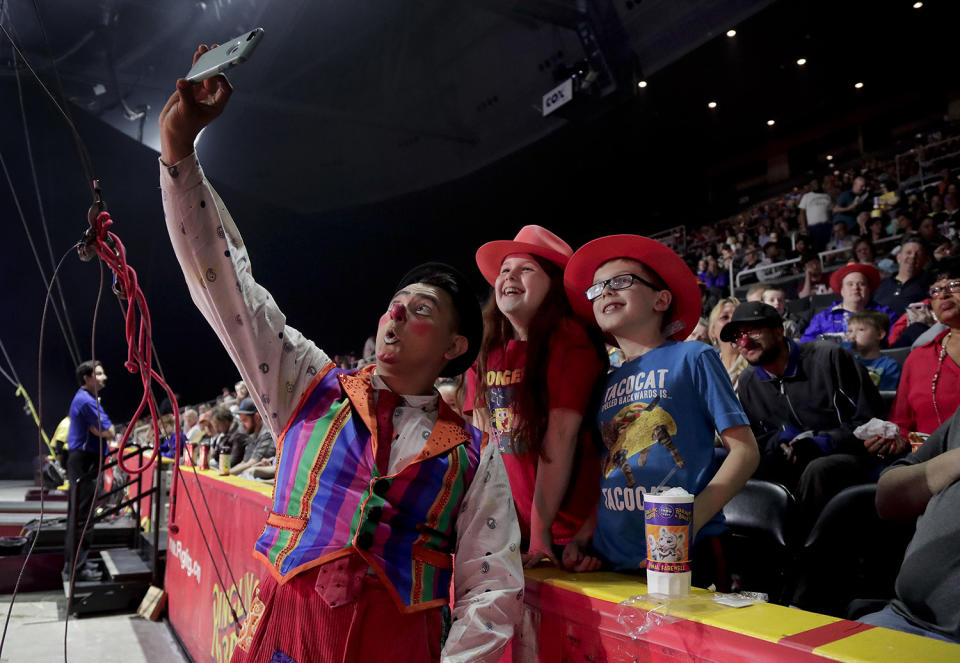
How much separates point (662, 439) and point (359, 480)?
668 millimetres

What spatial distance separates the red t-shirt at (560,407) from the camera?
169 cm

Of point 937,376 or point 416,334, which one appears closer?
point 416,334

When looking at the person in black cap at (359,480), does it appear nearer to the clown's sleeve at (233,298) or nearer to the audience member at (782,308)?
the clown's sleeve at (233,298)

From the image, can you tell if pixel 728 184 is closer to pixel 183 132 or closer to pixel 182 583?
pixel 182 583

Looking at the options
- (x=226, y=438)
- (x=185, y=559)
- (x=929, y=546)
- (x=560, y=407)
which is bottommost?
(x=185, y=559)

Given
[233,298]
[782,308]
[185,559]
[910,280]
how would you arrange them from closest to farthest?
1. [233,298]
2. [185,559]
3. [782,308]
4. [910,280]

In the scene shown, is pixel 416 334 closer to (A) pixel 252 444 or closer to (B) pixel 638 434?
(B) pixel 638 434

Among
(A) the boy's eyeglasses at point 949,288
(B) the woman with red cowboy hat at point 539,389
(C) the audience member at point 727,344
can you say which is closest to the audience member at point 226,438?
(C) the audience member at point 727,344

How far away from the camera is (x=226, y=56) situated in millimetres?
1142

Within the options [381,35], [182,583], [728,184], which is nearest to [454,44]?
[381,35]

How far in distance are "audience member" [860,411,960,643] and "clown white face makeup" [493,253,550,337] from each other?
3.17 feet

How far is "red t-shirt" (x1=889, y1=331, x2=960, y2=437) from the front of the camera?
116 inches

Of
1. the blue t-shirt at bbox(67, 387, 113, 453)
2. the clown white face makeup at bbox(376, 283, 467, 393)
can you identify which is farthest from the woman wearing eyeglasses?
the blue t-shirt at bbox(67, 387, 113, 453)

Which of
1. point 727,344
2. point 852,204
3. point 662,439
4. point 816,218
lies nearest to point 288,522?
point 662,439
